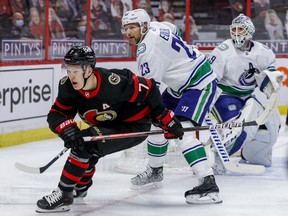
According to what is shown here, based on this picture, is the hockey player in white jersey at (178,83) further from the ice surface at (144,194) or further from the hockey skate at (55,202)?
the hockey skate at (55,202)

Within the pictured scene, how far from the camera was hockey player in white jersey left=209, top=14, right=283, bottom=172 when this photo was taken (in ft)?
17.6

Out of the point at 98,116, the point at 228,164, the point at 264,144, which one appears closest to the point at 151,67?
the point at 98,116

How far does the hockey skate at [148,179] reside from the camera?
15.8 feet

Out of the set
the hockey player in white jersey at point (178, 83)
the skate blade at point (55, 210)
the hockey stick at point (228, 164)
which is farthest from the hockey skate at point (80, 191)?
the hockey stick at point (228, 164)

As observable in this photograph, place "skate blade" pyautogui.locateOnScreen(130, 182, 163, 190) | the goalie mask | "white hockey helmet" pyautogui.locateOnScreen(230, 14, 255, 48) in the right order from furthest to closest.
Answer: "white hockey helmet" pyautogui.locateOnScreen(230, 14, 255, 48)
"skate blade" pyautogui.locateOnScreen(130, 182, 163, 190)
the goalie mask

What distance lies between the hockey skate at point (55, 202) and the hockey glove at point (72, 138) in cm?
24

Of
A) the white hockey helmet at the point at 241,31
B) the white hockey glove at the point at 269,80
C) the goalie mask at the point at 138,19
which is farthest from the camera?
the white hockey helmet at the point at 241,31

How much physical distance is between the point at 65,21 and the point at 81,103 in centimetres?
326

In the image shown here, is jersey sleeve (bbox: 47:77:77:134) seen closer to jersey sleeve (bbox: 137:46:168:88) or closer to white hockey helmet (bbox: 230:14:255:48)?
jersey sleeve (bbox: 137:46:168:88)

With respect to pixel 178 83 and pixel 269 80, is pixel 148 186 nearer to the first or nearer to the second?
Answer: pixel 178 83

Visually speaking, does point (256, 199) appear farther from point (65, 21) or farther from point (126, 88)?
point (65, 21)

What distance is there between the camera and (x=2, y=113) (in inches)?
245

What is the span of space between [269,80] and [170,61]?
97 cm

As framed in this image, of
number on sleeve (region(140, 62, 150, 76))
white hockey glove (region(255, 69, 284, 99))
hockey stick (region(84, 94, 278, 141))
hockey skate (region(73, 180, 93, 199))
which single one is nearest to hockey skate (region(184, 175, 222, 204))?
hockey stick (region(84, 94, 278, 141))
